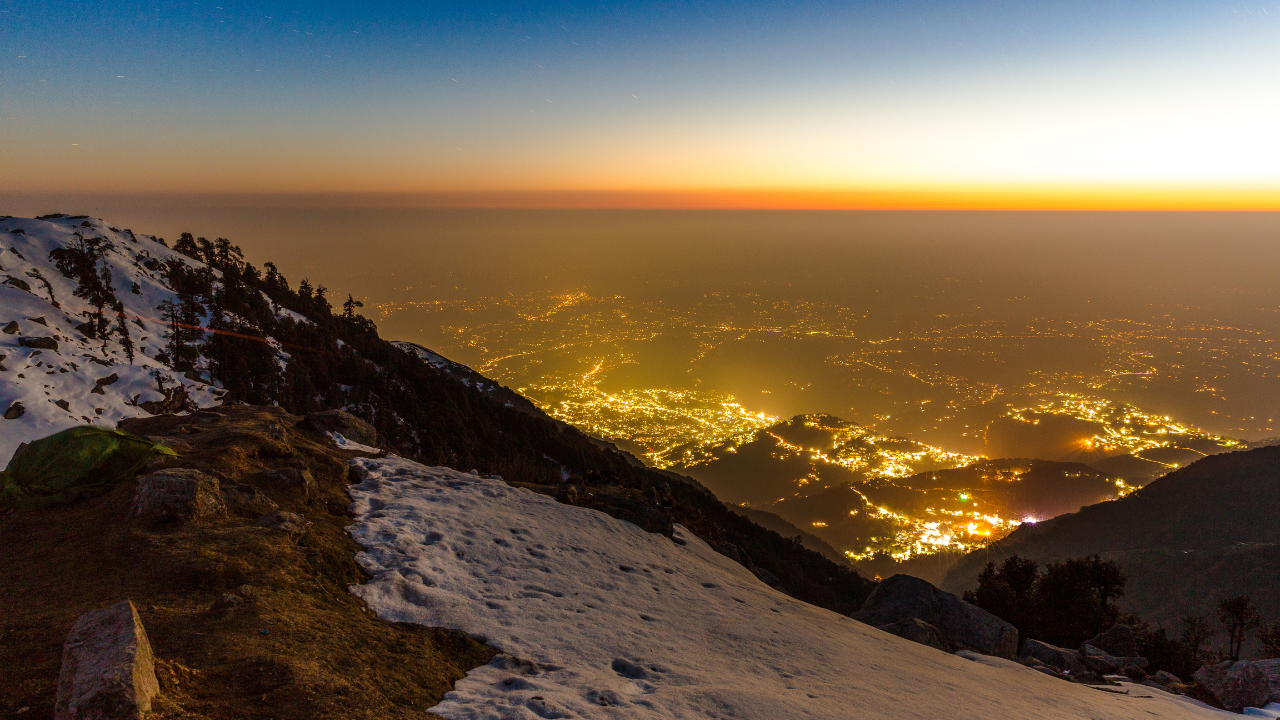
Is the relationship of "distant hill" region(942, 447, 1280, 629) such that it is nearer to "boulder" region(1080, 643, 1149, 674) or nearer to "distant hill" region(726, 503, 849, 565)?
"distant hill" region(726, 503, 849, 565)

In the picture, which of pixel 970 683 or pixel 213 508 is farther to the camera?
pixel 970 683

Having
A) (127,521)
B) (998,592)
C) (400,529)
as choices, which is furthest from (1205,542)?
(127,521)

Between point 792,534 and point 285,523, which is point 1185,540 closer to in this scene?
point 792,534

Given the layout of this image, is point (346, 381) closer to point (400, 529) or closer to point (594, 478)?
point (594, 478)

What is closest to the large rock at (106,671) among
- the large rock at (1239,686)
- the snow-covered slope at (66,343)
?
the large rock at (1239,686)

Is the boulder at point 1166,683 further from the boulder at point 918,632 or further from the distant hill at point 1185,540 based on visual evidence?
the distant hill at point 1185,540
